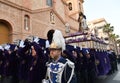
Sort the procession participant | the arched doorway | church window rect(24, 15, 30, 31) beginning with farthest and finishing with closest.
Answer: church window rect(24, 15, 30, 31) → the arched doorway → the procession participant

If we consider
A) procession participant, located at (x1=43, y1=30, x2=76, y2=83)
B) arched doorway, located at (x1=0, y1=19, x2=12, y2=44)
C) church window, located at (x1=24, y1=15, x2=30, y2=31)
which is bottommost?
procession participant, located at (x1=43, y1=30, x2=76, y2=83)

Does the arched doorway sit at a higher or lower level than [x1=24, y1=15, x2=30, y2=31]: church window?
lower

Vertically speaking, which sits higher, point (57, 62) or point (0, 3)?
point (0, 3)

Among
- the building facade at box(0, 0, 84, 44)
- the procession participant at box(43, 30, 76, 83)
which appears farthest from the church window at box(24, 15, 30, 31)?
the procession participant at box(43, 30, 76, 83)

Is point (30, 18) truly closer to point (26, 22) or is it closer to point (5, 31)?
point (26, 22)

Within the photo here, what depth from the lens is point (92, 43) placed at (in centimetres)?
1093

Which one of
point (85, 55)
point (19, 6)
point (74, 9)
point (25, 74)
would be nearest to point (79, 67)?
point (85, 55)

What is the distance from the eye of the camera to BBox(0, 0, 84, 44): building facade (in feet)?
50.4

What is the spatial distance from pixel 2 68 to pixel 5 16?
846 centimetres

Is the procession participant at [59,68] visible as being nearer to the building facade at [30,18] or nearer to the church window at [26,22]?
the building facade at [30,18]

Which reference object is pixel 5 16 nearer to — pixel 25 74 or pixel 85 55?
pixel 85 55

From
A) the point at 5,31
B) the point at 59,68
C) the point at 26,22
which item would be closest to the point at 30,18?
the point at 26,22

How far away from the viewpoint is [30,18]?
17.4 metres

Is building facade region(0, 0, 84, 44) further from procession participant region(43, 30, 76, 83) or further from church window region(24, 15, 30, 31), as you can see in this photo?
procession participant region(43, 30, 76, 83)
